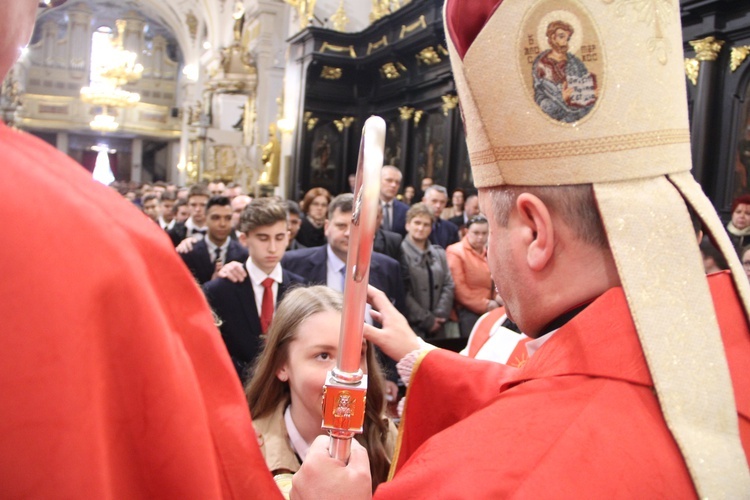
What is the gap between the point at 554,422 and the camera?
1043 mm

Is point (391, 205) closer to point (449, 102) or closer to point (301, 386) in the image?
point (449, 102)

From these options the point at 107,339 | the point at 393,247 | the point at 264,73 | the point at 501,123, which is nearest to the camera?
the point at 107,339

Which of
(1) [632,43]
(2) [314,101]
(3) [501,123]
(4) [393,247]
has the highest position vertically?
(2) [314,101]

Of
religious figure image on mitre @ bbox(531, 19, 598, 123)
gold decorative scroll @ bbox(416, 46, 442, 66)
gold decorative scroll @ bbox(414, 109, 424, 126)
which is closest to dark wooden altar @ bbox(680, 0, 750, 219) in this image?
gold decorative scroll @ bbox(416, 46, 442, 66)

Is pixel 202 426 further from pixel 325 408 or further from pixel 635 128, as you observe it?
pixel 635 128

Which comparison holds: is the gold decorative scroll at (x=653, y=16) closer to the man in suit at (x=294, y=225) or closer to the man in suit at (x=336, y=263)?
the man in suit at (x=336, y=263)

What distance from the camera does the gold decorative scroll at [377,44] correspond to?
13377 mm

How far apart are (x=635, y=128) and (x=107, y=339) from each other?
2.93 ft

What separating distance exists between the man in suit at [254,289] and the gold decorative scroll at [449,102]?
7.66 meters

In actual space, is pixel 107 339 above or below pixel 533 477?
above

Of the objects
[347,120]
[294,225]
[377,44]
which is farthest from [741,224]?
[347,120]

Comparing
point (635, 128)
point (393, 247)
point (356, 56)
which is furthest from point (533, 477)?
point (356, 56)

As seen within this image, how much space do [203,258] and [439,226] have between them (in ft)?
9.60

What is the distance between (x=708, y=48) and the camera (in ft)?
22.1
